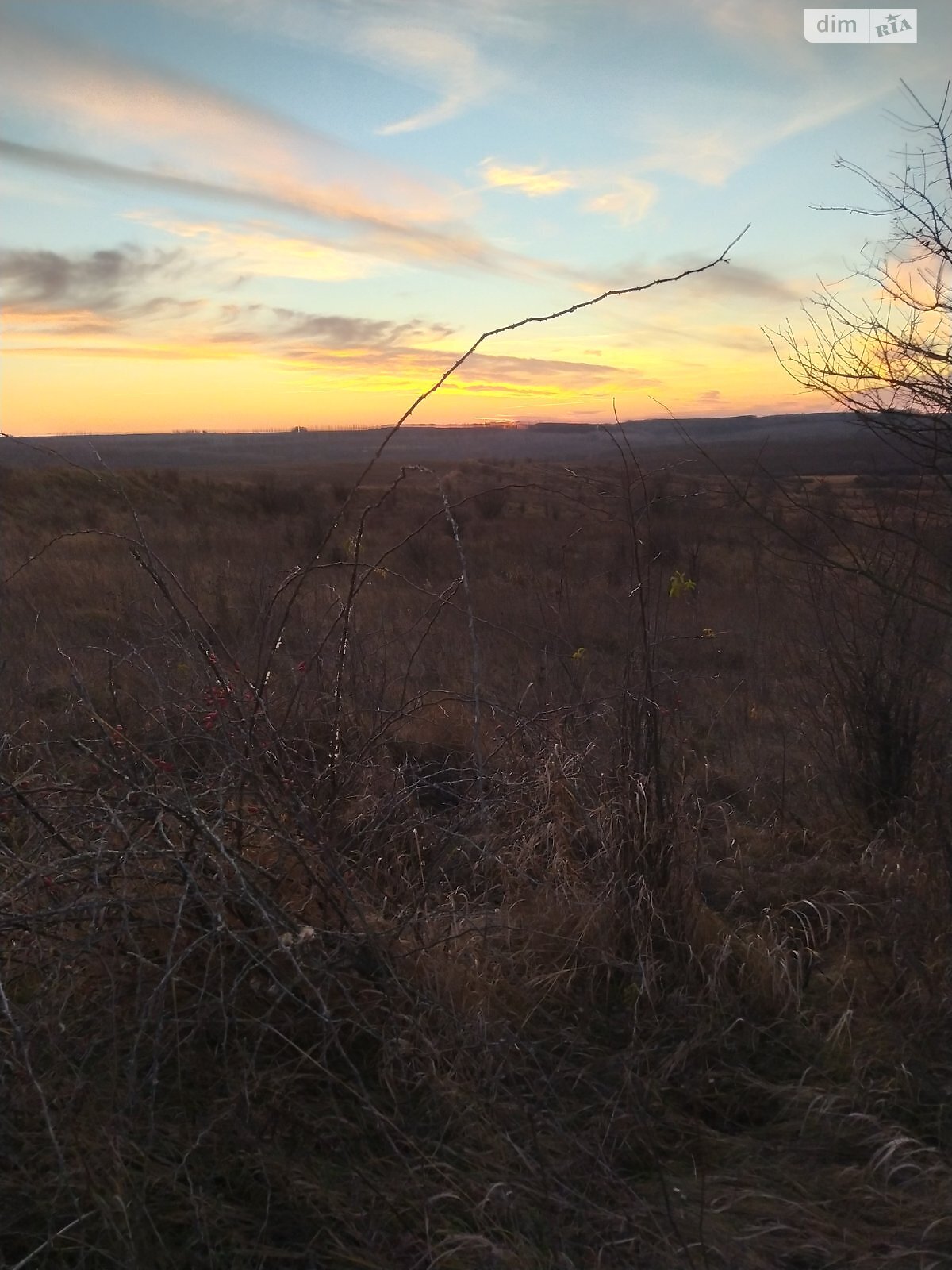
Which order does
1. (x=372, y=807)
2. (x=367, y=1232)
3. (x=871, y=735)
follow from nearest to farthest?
1. (x=367, y=1232)
2. (x=372, y=807)
3. (x=871, y=735)

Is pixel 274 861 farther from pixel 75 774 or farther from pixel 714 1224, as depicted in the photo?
pixel 75 774

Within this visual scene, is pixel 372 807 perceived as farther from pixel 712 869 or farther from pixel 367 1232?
pixel 367 1232

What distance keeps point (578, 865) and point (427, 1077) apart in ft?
3.95

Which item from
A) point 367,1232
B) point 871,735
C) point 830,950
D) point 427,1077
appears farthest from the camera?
point 871,735

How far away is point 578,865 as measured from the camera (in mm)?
3334

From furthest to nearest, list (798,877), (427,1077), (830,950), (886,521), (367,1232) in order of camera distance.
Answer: (886,521) < (798,877) < (830,950) < (427,1077) < (367,1232)

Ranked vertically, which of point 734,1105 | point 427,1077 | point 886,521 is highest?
point 886,521

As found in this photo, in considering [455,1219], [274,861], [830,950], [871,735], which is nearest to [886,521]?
[871,735]

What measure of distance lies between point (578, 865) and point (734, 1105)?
105 centimetres

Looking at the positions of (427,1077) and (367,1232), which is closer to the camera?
(367,1232)

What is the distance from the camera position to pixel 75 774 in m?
4.49

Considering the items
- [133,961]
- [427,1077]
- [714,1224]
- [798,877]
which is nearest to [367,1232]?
[427,1077]

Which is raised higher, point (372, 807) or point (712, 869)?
point (372, 807)

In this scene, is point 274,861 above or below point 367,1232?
above
